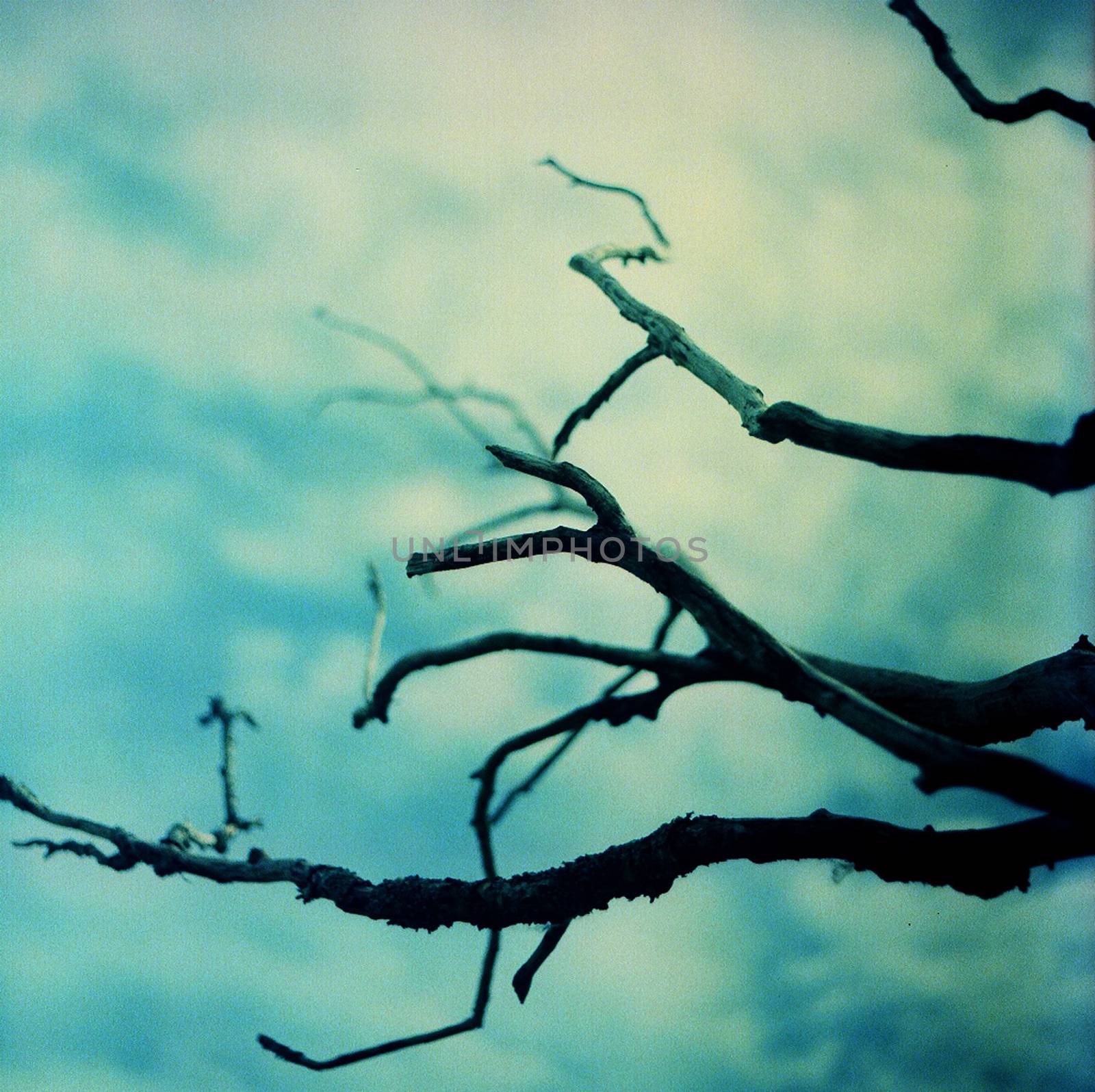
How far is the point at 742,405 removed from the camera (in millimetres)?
2375

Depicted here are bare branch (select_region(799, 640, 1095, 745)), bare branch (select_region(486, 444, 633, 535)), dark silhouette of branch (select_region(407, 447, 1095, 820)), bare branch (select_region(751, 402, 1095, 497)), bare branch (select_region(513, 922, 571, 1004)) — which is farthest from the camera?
bare branch (select_region(513, 922, 571, 1004))

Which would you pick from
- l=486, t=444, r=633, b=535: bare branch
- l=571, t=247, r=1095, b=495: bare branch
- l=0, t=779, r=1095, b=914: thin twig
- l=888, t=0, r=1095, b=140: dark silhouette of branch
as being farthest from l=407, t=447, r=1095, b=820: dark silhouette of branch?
l=888, t=0, r=1095, b=140: dark silhouette of branch

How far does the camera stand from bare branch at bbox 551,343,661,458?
322cm

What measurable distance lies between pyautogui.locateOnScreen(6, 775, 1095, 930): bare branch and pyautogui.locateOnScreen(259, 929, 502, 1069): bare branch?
0.58 meters

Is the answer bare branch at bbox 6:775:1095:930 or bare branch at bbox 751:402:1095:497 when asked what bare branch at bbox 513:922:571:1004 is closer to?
bare branch at bbox 6:775:1095:930

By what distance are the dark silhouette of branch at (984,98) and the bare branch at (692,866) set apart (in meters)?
2.15

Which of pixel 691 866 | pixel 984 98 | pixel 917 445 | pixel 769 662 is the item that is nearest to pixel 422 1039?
pixel 691 866

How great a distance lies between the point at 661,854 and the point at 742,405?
1477 mm

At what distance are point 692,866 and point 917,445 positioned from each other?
149cm

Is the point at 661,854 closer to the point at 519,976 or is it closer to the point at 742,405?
the point at 519,976

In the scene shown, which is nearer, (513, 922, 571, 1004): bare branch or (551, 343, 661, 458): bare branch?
(513, 922, 571, 1004): bare branch

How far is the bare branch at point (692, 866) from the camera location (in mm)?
2049

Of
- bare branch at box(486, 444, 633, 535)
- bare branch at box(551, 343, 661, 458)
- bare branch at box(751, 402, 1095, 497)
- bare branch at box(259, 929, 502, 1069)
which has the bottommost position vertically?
bare branch at box(259, 929, 502, 1069)

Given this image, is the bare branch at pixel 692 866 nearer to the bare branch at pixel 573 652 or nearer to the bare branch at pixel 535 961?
the bare branch at pixel 535 961
